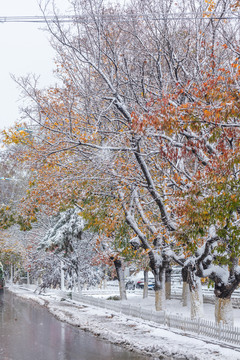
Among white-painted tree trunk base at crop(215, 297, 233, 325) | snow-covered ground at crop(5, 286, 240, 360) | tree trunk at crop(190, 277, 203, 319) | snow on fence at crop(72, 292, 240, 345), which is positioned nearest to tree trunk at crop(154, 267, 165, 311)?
snow on fence at crop(72, 292, 240, 345)

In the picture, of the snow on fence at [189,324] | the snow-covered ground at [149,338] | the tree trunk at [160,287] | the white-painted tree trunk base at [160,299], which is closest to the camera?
the snow-covered ground at [149,338]

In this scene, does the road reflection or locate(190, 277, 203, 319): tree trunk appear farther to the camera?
locate(190, 277, 203, 319): tree trunk

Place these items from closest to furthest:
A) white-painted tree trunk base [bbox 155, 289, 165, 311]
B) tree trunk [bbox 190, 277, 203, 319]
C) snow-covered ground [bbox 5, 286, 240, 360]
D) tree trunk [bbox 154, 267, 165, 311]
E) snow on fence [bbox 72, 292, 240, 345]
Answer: snow-covered ground [bbox 5, 286, 240, 360] < snow on fence [bbox 72, 292, 240, 345] < tree trunk [bbox 190, 277, 203, 319] < tree trunk [bbox 154, 267, 165, 311] < white-painted tree trunk base [bbox 155, 289, 165, 311]

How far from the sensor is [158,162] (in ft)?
57.3

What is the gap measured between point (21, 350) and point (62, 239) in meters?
17.9

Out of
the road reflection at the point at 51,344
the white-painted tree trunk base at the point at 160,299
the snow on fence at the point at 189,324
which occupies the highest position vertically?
the white-painted tree trunk base at the point at 160,299

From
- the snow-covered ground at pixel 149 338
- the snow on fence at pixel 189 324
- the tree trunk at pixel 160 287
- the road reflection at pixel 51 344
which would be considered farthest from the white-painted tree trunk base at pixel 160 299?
the road reflection at pixel 51 344

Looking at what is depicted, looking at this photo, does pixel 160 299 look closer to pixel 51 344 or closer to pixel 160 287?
pixel 160 287

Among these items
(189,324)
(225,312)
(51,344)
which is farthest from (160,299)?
(51,344)

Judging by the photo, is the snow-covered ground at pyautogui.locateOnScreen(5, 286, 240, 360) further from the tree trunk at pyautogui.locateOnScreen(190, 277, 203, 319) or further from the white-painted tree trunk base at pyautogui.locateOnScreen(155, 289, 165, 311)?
the tree trunk at pyautogui.locateOnScreen(190, 277, 203, 319)

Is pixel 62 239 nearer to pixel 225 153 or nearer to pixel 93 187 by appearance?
pixel 93 187

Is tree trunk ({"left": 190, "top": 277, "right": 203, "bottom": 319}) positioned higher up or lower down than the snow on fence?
higher up

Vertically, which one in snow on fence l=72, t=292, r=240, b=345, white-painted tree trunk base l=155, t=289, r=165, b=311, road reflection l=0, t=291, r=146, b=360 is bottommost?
road reflection l=0, t=291, r=146, b=360

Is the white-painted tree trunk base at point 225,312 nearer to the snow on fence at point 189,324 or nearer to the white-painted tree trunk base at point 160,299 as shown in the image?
the snow on fence at point 189,324
